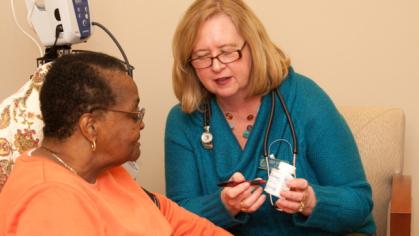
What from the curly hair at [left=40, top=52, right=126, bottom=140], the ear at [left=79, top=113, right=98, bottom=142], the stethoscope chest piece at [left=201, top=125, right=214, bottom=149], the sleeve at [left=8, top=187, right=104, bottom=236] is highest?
the curly hair at [left=40, top=52, right=126, bottom=140]

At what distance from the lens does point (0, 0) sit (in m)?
2.51

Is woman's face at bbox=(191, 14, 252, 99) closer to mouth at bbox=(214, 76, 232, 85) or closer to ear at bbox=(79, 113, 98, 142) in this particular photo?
mouth at bbox=(214, 76, 232, 85)

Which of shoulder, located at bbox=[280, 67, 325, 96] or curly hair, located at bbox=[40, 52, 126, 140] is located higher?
curly hair, located at bbox=[40, 52, 126, 140]

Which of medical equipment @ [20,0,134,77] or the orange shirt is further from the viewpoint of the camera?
medical equipment @ [20,0,134,77]

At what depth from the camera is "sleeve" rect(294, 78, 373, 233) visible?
183cm

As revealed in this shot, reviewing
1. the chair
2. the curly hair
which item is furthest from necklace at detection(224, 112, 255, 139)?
the curly hair

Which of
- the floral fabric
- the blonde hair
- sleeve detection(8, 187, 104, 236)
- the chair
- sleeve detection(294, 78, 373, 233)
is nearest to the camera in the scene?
sleeve detection(8, 187, 104, 236)

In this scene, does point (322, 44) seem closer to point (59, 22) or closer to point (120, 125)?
point (59, 22)

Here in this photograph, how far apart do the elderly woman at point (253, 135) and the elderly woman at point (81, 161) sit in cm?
52

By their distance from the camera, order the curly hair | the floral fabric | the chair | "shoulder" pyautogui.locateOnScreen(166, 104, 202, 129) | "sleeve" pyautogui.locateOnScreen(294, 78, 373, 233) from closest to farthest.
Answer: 1. the curly hair
2. the floral fabric
3. "sleeve" pyautogui.locateOnScreen(294, 78, 373, 233)
4. "shoulder" pyautogui.locateOnScreen(166, 104, 202, 129)
5. the chair

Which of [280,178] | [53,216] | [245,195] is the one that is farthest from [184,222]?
[53,216]

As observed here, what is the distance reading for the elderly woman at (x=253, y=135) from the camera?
187cm

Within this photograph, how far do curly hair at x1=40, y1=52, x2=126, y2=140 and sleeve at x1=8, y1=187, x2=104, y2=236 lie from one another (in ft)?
0.60

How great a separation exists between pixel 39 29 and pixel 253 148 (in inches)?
35.1
